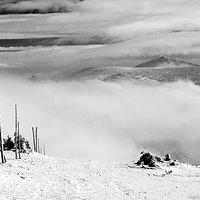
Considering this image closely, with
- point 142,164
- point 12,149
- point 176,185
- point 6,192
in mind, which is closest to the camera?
point 6,192

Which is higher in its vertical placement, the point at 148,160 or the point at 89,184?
the point at 89,184

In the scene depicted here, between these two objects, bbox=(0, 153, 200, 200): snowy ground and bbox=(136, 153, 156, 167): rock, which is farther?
bbox=(136, 153, 156, 167): rock

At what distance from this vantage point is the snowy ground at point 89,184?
40781 mm

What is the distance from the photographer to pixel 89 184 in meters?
48.2

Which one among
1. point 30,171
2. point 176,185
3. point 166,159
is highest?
point 30,171

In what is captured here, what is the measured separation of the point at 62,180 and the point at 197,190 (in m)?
17.9

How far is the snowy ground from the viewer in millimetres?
40781

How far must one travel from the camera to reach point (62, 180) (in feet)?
158

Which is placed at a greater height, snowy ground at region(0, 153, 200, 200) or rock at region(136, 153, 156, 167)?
snowy ground at region(0, 153, 200, 200)

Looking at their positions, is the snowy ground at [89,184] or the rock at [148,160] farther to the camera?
the rock at [148,160]

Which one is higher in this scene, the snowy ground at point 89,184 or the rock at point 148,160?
the snowy ground at point 89,184

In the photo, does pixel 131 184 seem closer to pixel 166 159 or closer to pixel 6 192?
pixel 6 192

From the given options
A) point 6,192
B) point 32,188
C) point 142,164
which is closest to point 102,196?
point 32,188

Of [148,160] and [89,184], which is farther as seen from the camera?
[148,160]
